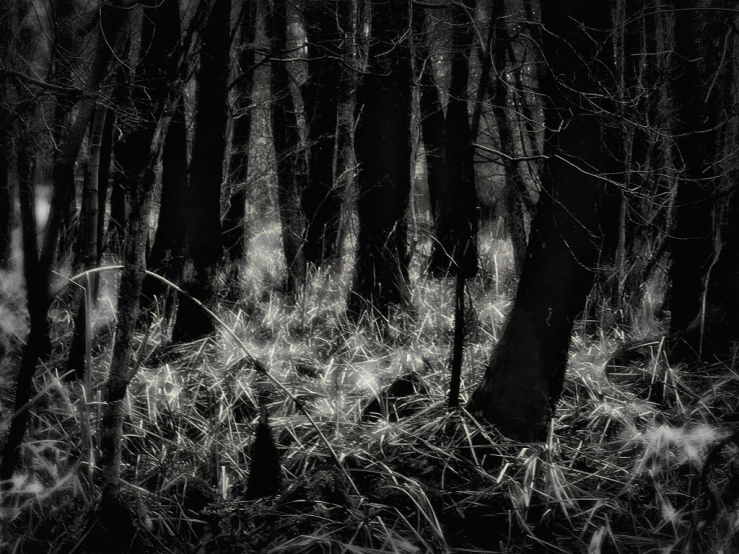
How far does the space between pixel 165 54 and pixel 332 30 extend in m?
2.03

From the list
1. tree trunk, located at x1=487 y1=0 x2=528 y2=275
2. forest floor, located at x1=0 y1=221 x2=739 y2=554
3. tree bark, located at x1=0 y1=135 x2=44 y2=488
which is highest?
tree trunk, located at x1=487 y1=0 x2=528 y2=275

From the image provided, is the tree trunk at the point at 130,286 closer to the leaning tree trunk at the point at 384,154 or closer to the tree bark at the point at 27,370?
the tree bark at the point at 27,370

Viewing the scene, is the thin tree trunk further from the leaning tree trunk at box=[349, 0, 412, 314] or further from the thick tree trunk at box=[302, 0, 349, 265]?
the thick tree trunk at box=[302, 0, 349, 265]

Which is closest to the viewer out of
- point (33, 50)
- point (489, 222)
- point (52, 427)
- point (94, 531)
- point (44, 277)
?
point (94, 531)

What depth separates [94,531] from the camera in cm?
384

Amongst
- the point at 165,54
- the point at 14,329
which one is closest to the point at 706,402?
the point at 165,54

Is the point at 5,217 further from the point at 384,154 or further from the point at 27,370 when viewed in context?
the point at 27,370

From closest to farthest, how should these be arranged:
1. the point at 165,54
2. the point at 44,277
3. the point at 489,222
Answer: the point at 44,277
the point at 165,54
the point at 489,222

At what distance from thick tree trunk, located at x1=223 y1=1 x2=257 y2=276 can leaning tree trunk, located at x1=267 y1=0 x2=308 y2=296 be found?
29cm

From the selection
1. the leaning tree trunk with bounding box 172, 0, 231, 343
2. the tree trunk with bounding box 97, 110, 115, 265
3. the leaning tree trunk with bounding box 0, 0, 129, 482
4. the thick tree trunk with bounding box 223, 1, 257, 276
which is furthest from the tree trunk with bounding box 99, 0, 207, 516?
the thick tree trunk with bounding box 223, 1, 257, 276

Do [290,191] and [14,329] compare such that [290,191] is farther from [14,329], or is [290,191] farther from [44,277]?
[44,277]

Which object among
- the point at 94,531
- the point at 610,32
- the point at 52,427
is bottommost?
the point at 94,531

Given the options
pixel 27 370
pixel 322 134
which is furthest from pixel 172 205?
pixel 27 370

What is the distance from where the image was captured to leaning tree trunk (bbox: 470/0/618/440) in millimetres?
4781
